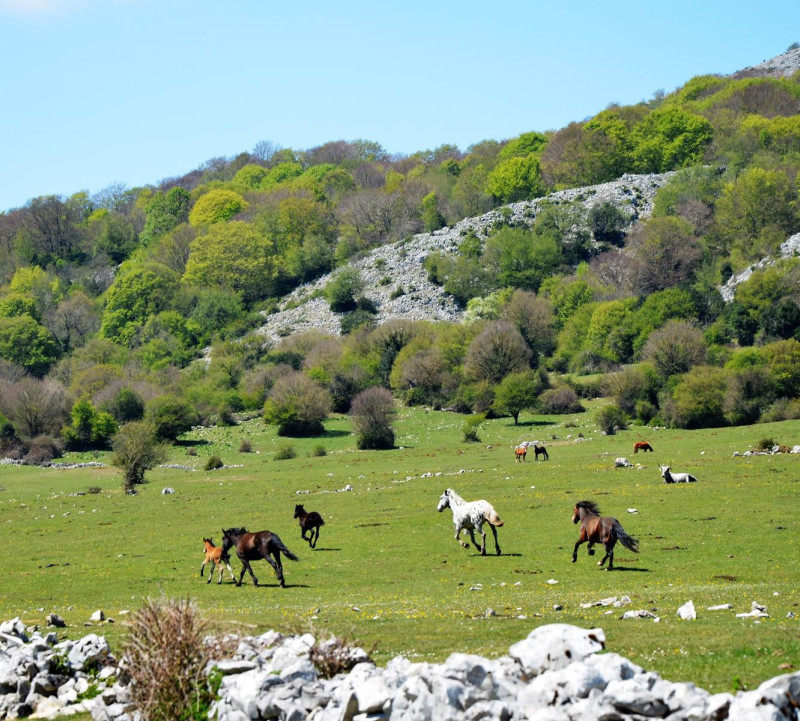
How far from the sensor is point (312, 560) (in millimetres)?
30641

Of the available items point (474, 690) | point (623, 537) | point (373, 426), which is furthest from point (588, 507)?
point (373, 426)

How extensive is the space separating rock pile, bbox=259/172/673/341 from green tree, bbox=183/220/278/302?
6579 millimetres

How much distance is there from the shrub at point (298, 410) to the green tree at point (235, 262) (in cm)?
7554

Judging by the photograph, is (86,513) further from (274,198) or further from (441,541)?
(274,198)

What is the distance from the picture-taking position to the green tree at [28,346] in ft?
484

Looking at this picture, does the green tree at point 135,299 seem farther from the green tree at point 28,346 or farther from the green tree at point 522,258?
the green tree at point 522,258

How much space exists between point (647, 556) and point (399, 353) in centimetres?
8138

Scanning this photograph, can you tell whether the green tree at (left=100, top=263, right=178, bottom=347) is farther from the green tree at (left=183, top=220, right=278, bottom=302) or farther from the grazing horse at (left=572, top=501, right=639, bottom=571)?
the grazing horse at (left=572, top=501, right=639, bottom=571)

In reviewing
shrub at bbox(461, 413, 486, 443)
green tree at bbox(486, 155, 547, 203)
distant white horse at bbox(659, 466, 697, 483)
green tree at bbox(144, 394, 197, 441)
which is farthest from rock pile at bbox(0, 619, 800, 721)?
green tree at bbox(486, 155, 547, 203)

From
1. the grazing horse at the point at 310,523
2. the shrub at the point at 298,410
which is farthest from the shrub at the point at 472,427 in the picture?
the grazing horse at the point at 310,523

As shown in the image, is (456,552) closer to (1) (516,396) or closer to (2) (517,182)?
(1) (516,396)

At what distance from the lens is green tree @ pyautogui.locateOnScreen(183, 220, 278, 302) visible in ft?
542

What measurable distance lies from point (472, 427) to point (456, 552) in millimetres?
51139

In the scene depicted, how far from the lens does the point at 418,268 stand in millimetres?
A: 153625
